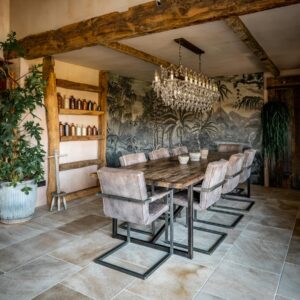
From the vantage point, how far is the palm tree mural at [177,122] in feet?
23.1

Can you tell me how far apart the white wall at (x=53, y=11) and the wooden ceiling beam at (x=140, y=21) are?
0.30ft

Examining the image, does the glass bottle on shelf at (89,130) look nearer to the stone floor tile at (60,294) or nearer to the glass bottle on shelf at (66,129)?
the glass bottle on shelf at (66,129)

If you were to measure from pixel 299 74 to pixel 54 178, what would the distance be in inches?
199

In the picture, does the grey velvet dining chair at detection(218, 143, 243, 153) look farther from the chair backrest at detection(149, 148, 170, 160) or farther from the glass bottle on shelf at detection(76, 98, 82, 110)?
the glass bottle on shelf at detection(76, 98, 82, 110)

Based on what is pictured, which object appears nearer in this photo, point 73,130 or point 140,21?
point 140,21

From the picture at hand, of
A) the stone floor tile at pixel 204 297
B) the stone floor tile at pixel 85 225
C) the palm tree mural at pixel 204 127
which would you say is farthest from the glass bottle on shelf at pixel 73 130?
the stone floor tile at pixel 204 297

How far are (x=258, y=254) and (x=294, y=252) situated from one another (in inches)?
15.2

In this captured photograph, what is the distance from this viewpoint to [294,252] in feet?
9.42

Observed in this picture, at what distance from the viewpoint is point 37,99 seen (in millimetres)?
3844

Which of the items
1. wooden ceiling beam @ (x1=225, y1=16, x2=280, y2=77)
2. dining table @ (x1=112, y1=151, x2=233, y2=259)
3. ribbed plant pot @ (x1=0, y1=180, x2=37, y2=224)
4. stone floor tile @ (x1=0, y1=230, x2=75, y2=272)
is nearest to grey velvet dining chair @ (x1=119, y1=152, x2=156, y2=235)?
dining table @ (x1=112, y1=151, x2=233, y2=259)

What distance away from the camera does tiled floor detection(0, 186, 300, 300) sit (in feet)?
7.23

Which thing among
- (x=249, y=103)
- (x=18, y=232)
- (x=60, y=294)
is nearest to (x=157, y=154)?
(x=18, y=232)

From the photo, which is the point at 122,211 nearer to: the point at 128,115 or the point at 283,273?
the point at 283,273

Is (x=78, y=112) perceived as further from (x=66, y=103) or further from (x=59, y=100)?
(x=59, y=100)
